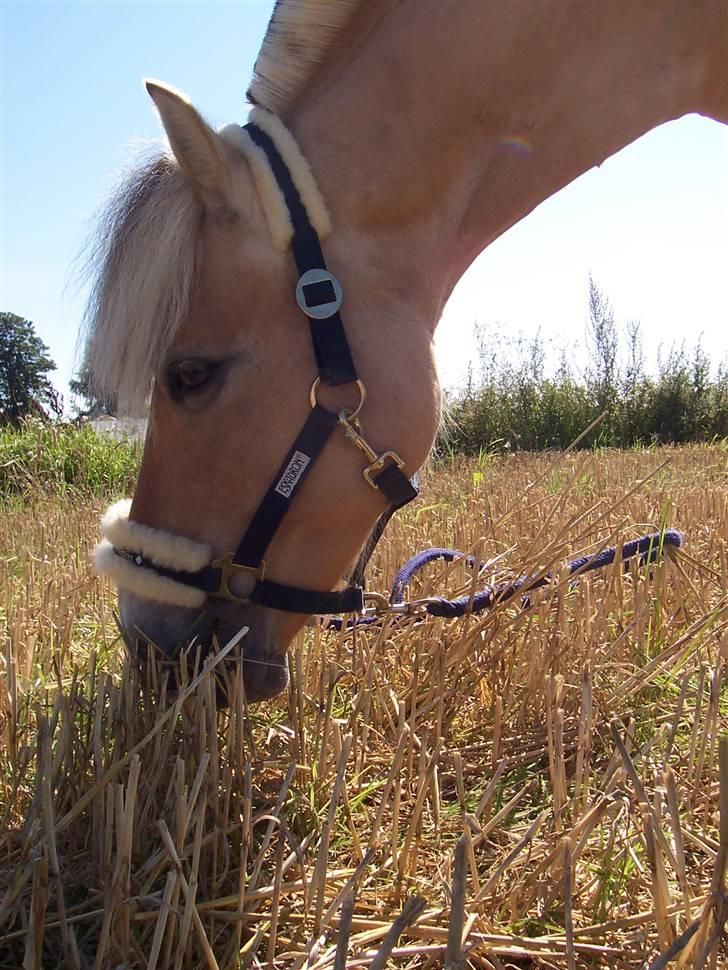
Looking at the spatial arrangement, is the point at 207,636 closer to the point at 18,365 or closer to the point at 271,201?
the point at 271,201

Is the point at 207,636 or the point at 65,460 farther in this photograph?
the point at 65,460

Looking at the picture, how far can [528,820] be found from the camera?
1.53m

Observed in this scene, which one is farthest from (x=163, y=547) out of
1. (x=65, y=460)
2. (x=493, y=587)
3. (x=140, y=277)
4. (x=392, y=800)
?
(x=65, y=460)

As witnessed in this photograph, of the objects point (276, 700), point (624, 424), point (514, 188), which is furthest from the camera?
point (624, 424)

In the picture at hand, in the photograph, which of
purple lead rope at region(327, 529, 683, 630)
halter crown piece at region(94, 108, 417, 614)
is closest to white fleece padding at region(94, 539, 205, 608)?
halter crown piece at region(94, 108, 417, 614)

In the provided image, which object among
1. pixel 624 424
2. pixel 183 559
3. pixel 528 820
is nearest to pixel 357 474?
pixel 183 559

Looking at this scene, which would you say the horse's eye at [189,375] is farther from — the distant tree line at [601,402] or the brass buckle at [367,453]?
the distant tree line at [601,402]

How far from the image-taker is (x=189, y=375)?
1652mm

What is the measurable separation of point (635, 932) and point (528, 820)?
0.44 metres

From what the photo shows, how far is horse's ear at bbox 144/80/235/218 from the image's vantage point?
1566 millimetres

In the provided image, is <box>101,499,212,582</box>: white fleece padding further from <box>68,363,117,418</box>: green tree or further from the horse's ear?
the horse's ear

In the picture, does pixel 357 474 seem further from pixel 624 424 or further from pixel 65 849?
pixel 624 424

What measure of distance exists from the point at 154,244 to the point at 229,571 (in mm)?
754

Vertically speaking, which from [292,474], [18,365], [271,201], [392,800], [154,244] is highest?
[18,365]
